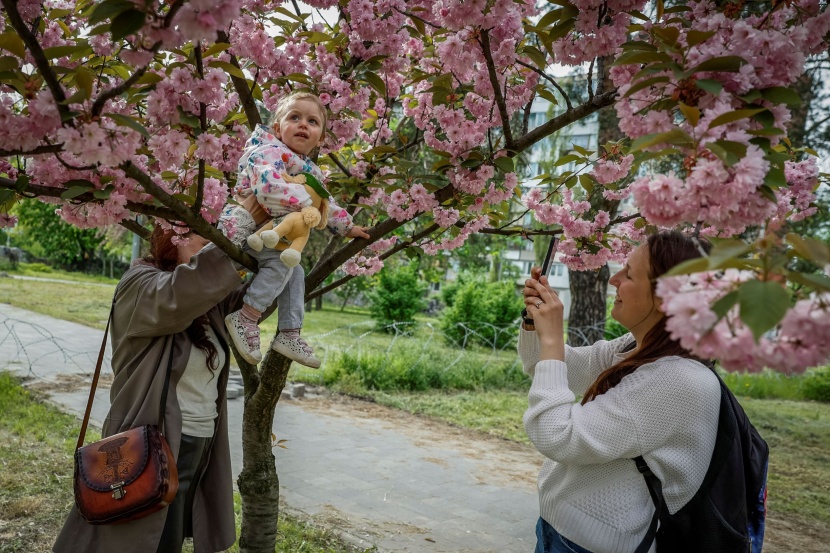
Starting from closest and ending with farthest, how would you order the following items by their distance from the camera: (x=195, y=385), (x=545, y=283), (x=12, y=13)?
1. (x=12, y=13)
2. (x=545, y=283)
3. (x=195, y=385)

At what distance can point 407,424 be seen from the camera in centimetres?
707

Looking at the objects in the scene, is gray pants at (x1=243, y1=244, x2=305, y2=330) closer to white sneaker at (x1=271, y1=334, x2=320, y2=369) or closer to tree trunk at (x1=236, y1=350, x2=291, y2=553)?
white sneaker at (x1=271, y1=334, x2=320, y2=369)

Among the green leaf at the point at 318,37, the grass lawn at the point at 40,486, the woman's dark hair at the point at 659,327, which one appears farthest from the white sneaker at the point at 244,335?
the grass lawn at the point at 40,486

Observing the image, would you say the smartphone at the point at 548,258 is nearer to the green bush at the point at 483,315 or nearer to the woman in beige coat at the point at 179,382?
the woman in beige coat at the point at 179,382

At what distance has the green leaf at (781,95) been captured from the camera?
1.18 metres

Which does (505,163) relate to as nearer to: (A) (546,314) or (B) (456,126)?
(B) (456,126)

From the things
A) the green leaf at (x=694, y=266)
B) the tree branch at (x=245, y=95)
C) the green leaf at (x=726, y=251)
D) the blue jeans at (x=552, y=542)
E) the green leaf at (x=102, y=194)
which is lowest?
the blue jeans at (x=552, y=542)

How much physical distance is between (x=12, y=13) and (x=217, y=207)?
127cm

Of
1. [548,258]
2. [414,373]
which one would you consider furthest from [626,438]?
[414,373]

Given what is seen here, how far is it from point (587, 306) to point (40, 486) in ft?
21.7

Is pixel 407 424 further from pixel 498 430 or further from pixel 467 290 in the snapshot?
pixel 467 290

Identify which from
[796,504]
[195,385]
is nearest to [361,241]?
[195,385]

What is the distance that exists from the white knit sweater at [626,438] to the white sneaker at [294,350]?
2.79 ft

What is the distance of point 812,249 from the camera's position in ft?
2.77
